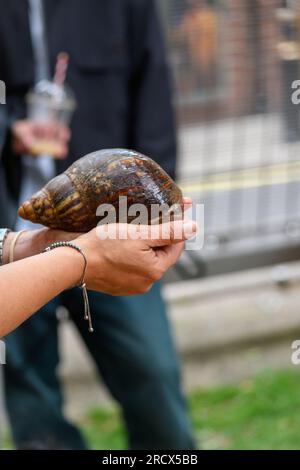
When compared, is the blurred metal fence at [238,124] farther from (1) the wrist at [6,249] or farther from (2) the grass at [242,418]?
(1) the wrist at [6,249]

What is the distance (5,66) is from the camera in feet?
11.6

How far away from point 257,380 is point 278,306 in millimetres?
426

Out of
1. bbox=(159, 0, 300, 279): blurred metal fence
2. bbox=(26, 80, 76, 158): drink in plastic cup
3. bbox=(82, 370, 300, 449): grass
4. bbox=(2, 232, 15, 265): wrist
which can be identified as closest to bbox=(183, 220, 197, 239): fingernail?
bbox=(2, 232, 15, 265): wrist

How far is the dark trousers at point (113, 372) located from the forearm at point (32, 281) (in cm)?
130

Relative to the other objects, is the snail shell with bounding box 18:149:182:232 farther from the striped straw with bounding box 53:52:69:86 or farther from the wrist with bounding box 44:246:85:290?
the striped straw with bounding box 53:52:69:86

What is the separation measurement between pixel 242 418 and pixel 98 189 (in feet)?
8.38

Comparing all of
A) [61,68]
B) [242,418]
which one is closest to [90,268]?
[61,68]

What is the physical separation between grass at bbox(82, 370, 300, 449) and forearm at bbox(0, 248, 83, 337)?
2.25m

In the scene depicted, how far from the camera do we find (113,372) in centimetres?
356

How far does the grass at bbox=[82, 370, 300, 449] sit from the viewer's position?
4219mm

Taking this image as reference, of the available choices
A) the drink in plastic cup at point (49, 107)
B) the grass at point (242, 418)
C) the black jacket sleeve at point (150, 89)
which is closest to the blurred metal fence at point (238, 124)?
the grass at point (242, 418)

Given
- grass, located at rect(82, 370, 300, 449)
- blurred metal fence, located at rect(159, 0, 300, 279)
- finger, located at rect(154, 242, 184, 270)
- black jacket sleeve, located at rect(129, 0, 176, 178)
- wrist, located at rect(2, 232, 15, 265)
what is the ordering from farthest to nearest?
1. blurred metal fence, located at rect(159, 0, 300, 279)
2. grass, located at rect(82, 370, 300, 449)
3. black jacket sleeve, located at rect(129, 0, 176, 178)
4. wrist, located at rect(2, 232, 15, 265)
5. finger, located at rect(154, 242, 184, 270)

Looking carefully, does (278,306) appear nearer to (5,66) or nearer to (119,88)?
(119,88)
